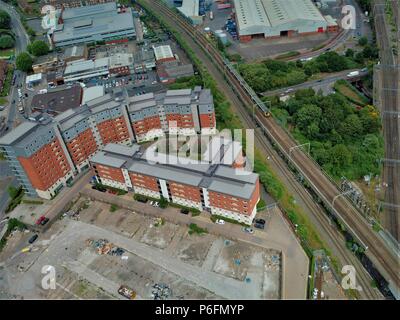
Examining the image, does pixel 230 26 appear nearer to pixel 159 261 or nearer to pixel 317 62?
pixel 317 62

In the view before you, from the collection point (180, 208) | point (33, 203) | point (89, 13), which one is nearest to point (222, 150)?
point (180, 208)

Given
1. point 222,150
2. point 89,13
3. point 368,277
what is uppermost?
point 89,13

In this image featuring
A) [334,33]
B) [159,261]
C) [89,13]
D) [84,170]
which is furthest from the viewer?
[89,13]

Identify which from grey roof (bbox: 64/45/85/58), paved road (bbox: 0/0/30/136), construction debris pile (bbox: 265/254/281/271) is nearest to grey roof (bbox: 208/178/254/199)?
construction debris pile (bbox: 265/254/281/271)

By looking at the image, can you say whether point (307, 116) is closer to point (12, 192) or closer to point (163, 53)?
point (163, 53)

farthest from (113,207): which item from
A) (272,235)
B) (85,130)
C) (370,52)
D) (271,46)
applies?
(370,52)

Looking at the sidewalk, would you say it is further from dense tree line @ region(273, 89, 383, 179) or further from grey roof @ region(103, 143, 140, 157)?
dense tree line @ region(273, 89, 383, 179)

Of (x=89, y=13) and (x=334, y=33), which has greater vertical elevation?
(x=89, y=13)
